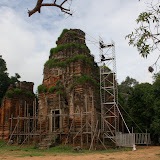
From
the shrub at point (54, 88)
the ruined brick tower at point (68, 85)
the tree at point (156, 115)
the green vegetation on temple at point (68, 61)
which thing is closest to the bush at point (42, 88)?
the ruined brick tower at point (68, 85)

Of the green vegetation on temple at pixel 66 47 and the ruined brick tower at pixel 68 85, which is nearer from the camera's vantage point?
the ruined brick tower at pixel 68 85

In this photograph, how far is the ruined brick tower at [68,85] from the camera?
16891mm

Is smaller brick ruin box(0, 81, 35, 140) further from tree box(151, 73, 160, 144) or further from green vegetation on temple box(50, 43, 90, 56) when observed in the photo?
tree box(151, 73, 160, 144)

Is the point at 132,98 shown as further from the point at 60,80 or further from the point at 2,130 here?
the point at 2,130

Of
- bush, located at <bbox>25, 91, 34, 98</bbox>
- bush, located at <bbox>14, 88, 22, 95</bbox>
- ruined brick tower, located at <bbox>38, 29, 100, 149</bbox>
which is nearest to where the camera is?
ruined brick tower, located at <bbox>38, 29, 100, 149</bbox>

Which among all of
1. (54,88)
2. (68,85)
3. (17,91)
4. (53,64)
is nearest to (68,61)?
(53,64)

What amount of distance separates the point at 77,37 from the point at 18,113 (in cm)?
929

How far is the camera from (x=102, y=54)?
1975cm

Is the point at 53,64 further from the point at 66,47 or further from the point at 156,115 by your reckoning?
the point at 156,115

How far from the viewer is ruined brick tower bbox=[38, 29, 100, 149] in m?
16.9

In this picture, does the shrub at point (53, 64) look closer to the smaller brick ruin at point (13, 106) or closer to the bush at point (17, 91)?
the bush at point (17, 91)

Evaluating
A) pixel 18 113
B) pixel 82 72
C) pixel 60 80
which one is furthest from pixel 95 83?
pixel 18 113

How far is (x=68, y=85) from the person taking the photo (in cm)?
1794

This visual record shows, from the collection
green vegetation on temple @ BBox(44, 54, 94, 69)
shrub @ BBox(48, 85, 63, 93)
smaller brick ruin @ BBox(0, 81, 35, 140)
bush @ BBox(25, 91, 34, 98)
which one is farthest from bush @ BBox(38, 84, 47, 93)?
bush @ BBox(25, 91, 34, 98)
